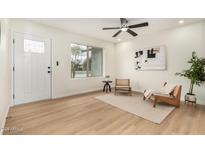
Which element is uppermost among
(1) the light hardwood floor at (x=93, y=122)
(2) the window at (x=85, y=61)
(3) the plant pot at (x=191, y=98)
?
(2) the window at (x=85, y=61)

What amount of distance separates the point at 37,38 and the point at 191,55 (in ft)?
16.4

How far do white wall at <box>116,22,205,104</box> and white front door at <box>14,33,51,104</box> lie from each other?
366 centimetres

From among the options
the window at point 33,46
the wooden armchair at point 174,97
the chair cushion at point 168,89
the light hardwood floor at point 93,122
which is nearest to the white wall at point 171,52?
the chair cushion at point 168,89

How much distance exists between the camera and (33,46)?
383cm

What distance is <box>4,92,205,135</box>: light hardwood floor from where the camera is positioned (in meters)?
2.08

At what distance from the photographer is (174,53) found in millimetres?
4312

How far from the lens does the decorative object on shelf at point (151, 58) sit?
463 cm

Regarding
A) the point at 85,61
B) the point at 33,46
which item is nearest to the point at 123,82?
the point at 85,61

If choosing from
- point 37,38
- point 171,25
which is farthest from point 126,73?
point 37,38

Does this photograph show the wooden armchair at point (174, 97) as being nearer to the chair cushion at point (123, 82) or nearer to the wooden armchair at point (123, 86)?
the wooden armchair at point (123, 86)

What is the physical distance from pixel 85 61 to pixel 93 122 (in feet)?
12.1

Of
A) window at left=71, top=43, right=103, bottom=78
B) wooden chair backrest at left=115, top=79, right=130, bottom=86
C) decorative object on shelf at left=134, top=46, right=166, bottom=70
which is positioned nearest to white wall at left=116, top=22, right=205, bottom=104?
decorative object on shelf at left=134, top=46, right=166, bottom=70
